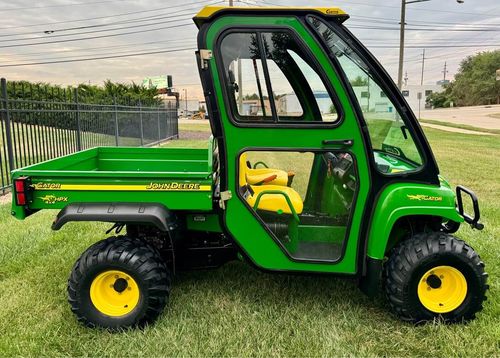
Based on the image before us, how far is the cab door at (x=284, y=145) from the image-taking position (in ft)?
8.39

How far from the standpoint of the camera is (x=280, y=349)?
2.52 metres

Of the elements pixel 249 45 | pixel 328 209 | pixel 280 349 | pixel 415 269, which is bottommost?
pixel 280 349

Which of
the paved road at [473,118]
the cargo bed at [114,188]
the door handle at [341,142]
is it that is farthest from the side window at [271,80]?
the paved road at [473,118]

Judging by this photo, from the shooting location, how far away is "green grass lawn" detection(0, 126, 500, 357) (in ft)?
8.27

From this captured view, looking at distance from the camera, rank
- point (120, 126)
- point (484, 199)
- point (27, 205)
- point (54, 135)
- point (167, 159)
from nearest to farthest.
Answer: point (27, 205)
point (167, 159)
point (484, 199)
point (54, 135)
point (120, 126)

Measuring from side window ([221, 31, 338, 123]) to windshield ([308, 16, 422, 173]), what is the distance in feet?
0.56

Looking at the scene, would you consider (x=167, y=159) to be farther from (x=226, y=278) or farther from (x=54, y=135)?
(x=54, y=135)

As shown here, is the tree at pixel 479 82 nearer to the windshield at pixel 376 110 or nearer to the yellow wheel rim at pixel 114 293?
the windshield at pixel 376 110

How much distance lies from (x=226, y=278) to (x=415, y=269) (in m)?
1.47

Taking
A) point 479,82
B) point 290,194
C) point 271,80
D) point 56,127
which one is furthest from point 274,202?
point 479,82

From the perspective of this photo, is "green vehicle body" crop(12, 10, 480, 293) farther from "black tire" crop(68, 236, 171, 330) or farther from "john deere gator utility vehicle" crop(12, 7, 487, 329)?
"black tire" crop(68, 236, 171, 330)

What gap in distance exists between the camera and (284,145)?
262cm

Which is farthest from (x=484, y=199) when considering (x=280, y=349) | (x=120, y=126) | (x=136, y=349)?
(x=120, y=126)

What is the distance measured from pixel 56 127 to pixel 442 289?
800 cm
